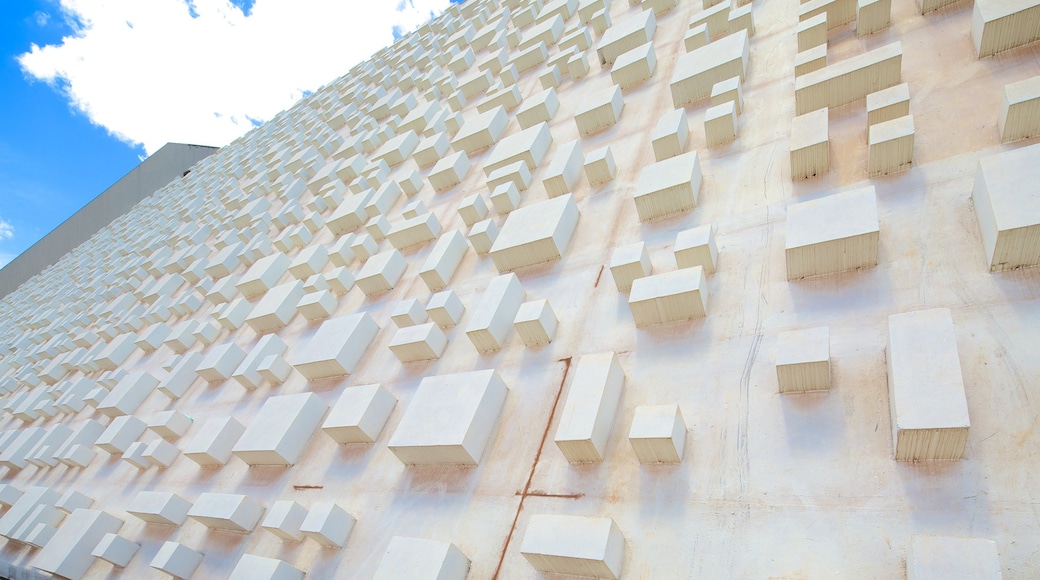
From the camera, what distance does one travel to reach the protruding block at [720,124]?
9.12 m

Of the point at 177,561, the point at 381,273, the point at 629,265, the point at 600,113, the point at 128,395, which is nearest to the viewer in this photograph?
the point at 629,265

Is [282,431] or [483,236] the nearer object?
[282,431]

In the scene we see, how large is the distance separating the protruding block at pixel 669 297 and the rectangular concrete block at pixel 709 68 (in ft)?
17.0

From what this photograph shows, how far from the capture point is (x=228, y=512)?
859 centimetres

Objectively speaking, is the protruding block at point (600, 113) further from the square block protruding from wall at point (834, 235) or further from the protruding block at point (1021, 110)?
the protruding block at point (1021, 110)

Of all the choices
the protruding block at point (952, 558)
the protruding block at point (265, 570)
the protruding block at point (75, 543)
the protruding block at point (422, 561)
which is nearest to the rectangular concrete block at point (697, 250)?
the protruding block at point (952, 558)

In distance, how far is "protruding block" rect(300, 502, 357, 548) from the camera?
7.39 meters

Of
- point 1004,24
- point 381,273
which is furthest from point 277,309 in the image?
point 1004,24

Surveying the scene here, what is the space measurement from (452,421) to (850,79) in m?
7.94

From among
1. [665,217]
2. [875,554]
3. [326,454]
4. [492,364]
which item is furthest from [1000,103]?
[326,454]

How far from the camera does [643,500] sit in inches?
229

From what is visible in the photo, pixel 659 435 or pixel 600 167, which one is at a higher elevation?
pixel 600 167

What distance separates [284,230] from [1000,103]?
17744 millimetres

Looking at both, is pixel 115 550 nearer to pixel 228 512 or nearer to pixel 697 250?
pixel 228 512
